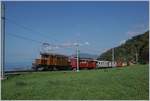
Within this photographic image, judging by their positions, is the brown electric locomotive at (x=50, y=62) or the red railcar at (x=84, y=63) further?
the red railcar at (x=84, y=63)

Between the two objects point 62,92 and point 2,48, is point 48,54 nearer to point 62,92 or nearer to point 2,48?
point 2,48

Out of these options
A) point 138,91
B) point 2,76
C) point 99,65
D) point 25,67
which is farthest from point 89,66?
point 138,91

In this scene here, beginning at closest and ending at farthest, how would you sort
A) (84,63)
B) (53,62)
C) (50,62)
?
(50,62), (53,62), (84,63)

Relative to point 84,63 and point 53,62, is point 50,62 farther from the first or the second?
point 84,63

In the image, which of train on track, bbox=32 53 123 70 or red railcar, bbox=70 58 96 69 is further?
red railcar, bbox=70 58 96 69

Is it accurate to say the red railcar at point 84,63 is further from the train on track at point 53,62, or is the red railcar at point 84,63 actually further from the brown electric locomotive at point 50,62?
the brown electric locomotive at point 50,62

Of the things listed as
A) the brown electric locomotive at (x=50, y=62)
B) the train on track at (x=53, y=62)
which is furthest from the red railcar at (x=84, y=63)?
the brown electric locomotive at (x=50, y=62)

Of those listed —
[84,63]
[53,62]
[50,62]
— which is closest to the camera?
[50,62]

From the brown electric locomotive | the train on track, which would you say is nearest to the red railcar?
the train on track

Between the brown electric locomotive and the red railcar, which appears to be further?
the red railcar

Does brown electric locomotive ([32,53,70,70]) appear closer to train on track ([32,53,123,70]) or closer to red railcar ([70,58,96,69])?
train on track ([32,53,123,70])

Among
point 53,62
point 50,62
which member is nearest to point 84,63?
point 53,62

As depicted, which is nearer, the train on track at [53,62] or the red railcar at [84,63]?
the train on track at [53,62]

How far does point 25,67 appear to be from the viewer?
4950cm
